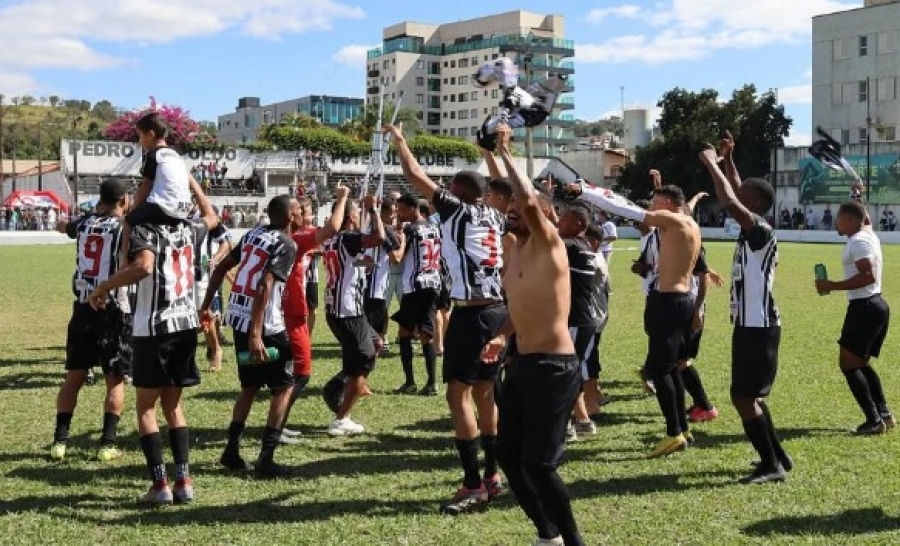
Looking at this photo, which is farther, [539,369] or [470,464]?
[470,464]

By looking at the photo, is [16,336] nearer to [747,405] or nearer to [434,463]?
[434,463]

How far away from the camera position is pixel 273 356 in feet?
24.0

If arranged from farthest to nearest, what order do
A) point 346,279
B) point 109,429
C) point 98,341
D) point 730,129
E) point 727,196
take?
point 730,129 < point 346,279 < point 98,341 < point 109,429 < point 727,196

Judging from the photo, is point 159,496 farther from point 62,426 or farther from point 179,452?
point 62,426

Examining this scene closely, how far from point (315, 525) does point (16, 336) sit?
11.3m

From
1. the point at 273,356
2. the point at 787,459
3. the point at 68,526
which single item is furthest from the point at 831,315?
the point at 68,526

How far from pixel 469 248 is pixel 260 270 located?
1.59 metres

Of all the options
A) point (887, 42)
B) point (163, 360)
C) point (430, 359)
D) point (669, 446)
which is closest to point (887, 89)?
point (887, 42)

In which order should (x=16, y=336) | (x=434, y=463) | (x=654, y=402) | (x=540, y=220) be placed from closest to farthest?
(x=540, y=220), (x=434, y=463), (x=654, y=402), (x=16, y=336)

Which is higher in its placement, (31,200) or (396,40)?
(396,40)

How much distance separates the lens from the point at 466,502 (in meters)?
6.55

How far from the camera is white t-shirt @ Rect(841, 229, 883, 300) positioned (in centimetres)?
879

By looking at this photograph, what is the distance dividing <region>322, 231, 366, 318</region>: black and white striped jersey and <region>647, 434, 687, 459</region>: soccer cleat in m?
2.92

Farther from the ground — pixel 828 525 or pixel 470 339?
pixel 470 339
